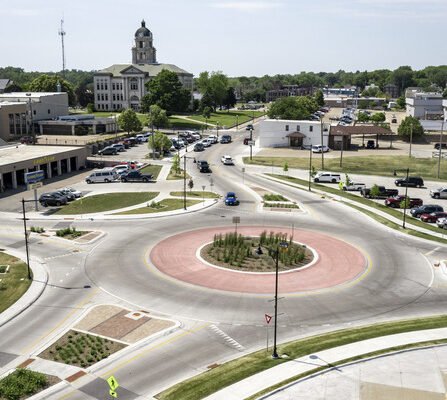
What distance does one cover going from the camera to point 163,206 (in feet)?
211

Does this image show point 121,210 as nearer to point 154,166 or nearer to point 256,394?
point 154,166

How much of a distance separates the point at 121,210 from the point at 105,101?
418 feet

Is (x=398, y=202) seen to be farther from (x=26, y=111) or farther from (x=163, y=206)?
(x=26, y=111)

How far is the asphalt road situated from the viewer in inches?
1139

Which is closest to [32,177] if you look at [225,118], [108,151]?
[108,151]

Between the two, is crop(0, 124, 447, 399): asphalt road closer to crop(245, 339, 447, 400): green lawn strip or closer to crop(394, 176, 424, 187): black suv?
crop(245, 339, 447, 400): green lawn strip

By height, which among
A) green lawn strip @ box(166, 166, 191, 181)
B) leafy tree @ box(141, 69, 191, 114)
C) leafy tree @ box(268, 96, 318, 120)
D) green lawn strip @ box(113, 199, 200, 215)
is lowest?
green lawn strip @ box(113, 199, 200, 215)

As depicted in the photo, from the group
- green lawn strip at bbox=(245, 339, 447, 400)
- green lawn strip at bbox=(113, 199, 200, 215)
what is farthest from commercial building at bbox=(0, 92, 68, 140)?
green lawn strip at bbox=(245, 339, 447, 400)

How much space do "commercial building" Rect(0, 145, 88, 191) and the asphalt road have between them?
17400 mm

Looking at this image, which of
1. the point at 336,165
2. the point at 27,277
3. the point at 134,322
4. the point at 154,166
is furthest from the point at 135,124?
the point at 134,322

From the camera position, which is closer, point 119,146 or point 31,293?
point 31,293

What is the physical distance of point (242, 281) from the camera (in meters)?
40.1

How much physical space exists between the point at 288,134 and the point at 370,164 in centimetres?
2604

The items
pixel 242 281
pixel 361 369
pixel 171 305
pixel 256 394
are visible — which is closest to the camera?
pixel 256 394
